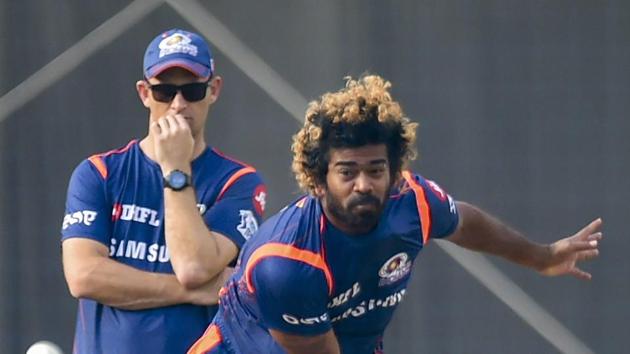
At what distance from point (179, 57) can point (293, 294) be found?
938 millimetres

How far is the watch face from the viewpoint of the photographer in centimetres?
408

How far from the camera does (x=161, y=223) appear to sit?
4.17 metres

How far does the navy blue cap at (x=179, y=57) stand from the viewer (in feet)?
14.0

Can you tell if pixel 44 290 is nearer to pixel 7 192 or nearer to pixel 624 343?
pixel 7 192

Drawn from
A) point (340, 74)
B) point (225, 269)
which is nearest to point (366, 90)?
point (225, 269)

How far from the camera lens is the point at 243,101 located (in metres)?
5.70

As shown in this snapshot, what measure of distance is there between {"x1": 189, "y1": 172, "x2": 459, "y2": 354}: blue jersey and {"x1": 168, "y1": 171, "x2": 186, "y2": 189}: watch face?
0.98ft

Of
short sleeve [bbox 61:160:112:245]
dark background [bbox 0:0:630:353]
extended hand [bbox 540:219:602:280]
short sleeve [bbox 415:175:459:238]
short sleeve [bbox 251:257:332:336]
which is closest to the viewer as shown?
short sleeve [bbox 251:257:332:336]

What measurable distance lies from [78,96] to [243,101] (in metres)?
0.64

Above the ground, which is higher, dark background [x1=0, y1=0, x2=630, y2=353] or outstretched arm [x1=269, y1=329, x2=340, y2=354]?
dark background [x1=0, y1=0, x2=630, y2=353]

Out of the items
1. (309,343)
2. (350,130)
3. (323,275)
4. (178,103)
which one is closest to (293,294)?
(323,275)

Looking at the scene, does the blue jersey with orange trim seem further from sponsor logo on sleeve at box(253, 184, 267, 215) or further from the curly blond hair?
the curly blond hair

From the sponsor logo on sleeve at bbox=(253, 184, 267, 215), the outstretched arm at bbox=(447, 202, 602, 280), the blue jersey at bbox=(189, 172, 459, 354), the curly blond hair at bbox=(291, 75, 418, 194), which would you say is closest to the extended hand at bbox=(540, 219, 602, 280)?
the outstretched arm at bbox=(447, 202, 602, 280)

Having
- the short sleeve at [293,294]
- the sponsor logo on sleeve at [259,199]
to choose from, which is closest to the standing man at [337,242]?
the short sleeve at [293,294]
